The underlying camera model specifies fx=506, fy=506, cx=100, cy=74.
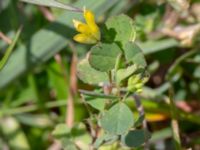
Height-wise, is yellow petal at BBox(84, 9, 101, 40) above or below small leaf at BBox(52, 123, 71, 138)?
above

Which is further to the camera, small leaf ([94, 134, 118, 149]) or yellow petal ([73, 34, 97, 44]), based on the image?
small leaf ([94, 134, 118, 149])

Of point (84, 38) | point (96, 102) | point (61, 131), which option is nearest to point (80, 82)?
point (61, 131)

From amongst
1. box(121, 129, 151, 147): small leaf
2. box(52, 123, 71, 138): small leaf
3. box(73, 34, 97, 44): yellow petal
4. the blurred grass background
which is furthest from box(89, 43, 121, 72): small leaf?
the blurred grass background

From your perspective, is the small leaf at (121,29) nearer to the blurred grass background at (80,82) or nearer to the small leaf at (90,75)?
the small leaf at (90,75)

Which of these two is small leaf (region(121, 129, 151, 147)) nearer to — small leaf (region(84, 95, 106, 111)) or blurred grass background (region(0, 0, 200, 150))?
small leaf (region(84, 95, 106, 111))

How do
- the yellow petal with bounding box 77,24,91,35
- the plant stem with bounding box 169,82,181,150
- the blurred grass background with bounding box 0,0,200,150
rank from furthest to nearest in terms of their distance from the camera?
the blurred grass background with bounding box 0,0,200,150 < the plant stem with bounding box 169,82,181,150 < the yellow petal with bounding box 77,24,91,35

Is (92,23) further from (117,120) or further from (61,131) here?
(61,131)

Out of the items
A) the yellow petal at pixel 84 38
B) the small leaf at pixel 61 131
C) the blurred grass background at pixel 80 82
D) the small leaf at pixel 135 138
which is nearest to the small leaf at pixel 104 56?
the yellow petal at pixel 84 38
